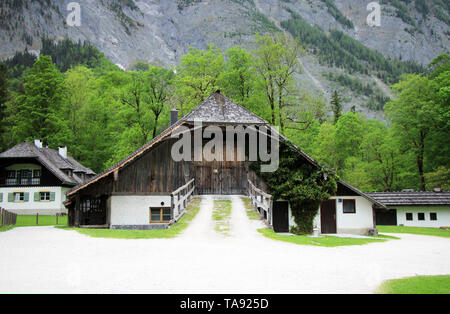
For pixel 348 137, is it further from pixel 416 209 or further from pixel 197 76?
pixel 197 76

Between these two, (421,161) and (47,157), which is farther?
(421,161)

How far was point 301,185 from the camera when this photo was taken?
25109mm

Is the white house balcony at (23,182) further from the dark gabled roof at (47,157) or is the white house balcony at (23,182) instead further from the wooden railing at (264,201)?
the wooden railing at (264,201)

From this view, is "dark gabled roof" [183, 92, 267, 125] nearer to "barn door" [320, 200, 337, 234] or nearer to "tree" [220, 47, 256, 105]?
"barn door" [320, 200, 337, 234]

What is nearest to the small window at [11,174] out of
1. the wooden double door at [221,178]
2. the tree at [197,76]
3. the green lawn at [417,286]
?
the tree at [197,76]

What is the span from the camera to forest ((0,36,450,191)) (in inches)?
1543

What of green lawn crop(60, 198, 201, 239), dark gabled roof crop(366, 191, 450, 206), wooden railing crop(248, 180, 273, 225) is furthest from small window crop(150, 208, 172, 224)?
dark gabled roof crop(366, 191, 450, 206)

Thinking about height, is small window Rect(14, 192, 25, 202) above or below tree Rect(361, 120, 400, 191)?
below
